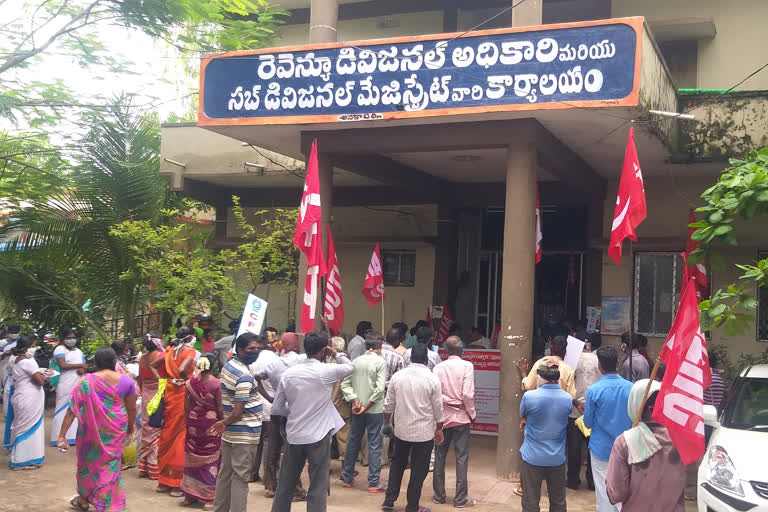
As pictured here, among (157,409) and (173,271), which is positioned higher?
(173,271)

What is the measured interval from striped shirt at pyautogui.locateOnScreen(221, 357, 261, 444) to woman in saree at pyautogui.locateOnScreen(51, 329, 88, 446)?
5321mm

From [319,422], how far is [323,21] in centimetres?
716

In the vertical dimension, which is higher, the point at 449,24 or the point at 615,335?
the point at 449,24

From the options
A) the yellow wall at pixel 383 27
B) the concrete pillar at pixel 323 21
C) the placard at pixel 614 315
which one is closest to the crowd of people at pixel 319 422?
the placard at pixel 614 315

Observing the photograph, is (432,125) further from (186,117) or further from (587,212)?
(186,117)

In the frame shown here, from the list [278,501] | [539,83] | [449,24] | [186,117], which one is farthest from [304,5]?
[186,117]

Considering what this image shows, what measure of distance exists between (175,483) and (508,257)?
4869mm

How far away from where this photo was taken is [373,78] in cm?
1027

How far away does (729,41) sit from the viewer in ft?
46.5

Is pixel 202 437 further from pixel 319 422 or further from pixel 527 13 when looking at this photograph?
pixel 527 13

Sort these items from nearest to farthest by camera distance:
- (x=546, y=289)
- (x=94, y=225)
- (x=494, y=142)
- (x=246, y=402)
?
(x=246, y=402) → (x=494, y=142) → (x=94, y=225) → (x=546, y=289)

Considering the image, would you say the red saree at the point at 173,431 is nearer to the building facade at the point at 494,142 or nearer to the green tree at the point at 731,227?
the building facade at the point at 494,142

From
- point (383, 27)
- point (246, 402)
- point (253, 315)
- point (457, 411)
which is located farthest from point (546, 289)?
point (246, 402)

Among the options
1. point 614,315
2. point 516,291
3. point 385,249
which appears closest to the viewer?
point 516,291
